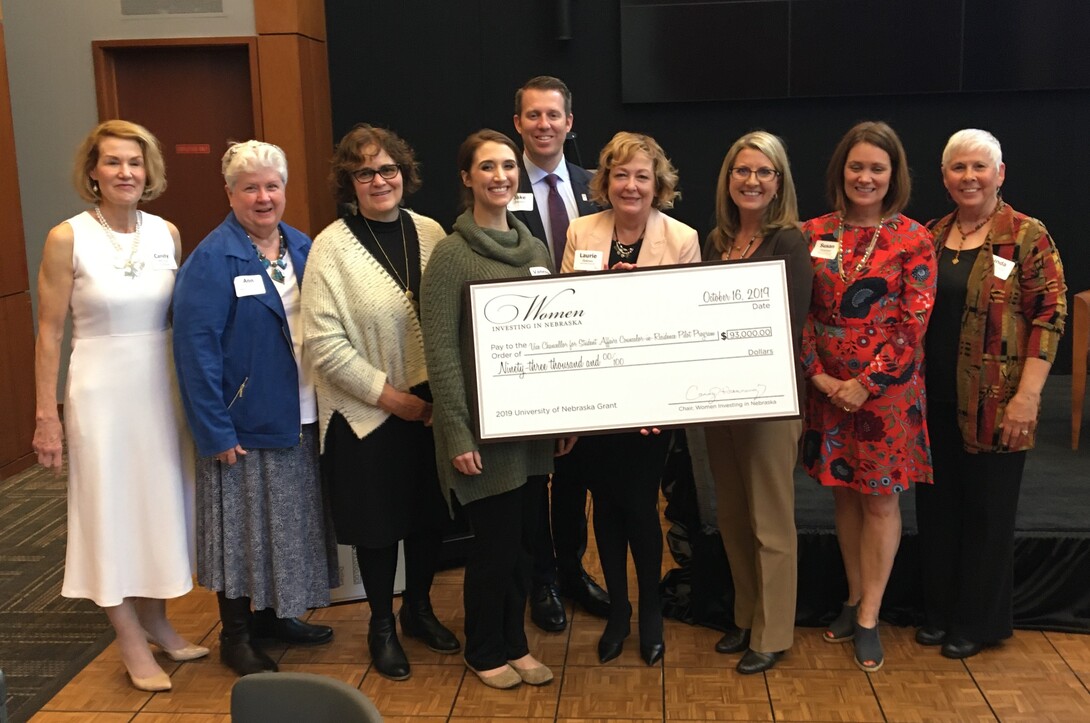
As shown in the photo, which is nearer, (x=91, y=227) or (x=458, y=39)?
(x=91, y=227)

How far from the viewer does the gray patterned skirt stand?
9.63 ft

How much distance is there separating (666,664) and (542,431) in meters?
0.94

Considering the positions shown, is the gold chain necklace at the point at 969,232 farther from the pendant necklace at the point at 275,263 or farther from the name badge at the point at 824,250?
the pendant necklace at the point at 275,263

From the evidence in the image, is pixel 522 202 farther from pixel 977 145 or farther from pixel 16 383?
pixel 16 383

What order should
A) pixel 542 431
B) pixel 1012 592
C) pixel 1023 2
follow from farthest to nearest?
1. pixel 1023 2
2. pixel 1012 592
3. pixel 542 431

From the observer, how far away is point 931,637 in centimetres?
318

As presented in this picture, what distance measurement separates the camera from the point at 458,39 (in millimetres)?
6602

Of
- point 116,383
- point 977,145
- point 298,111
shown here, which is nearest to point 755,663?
point 977,145

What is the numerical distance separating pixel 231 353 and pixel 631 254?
1.19 m

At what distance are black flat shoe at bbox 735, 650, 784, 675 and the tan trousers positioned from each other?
22mm

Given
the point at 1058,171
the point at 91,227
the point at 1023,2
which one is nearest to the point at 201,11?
the point at 91,227

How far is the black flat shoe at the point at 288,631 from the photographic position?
130 inches

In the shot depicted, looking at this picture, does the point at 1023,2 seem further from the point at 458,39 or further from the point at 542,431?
the point at 542,431

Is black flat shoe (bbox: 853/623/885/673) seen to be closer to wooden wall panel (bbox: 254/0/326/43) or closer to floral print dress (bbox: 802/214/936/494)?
A: floral print dress (bbox: 802/214/936/494)
